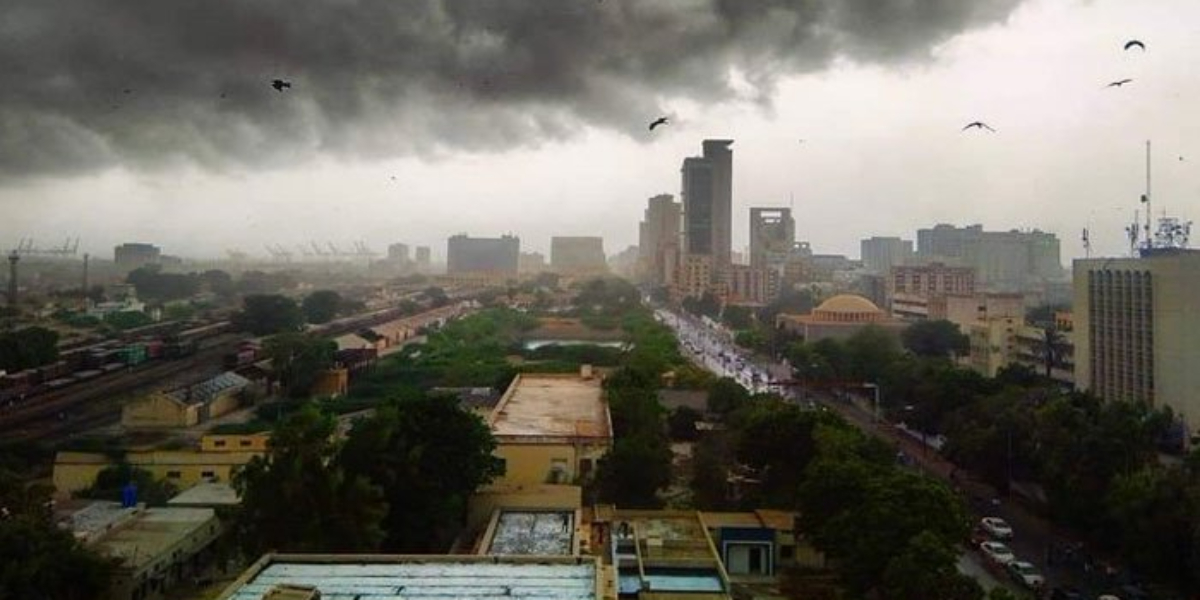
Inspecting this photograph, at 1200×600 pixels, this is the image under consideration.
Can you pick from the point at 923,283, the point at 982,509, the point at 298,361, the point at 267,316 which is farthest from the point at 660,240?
the point at 982,509

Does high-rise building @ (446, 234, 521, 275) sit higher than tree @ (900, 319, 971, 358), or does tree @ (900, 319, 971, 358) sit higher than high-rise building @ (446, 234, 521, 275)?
high-rise building @ (446, 234, 521, 275)

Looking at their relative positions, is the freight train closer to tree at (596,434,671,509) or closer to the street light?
tree at (596,434,671,509)

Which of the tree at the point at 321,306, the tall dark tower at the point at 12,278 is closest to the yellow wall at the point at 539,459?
the tall dark tower at the point at 12,278

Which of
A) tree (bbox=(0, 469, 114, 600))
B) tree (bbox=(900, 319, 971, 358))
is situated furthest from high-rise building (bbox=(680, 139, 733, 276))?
tree (bbox=(0, 469, 114, 600))

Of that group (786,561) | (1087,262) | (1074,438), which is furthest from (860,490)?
(1087,262)

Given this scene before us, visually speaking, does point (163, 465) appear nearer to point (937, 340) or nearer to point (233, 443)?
point (233, 443)

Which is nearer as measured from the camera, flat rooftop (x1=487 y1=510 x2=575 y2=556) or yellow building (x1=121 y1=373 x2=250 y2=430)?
flat rooftop (x1=487 y1=510 x2=575 y2=556)

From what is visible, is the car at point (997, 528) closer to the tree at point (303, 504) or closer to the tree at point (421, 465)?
the tree at point (421, 465)
